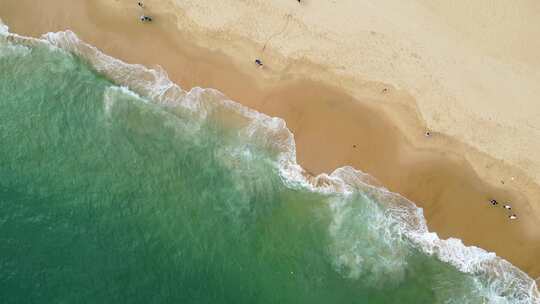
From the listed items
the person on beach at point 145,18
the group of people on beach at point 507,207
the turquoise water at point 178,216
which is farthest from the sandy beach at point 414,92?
the person on beach at point 145,18

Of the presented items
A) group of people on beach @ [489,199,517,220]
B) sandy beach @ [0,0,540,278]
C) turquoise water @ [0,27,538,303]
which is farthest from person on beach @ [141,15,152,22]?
group of people on beach @ [489,199,517,220]

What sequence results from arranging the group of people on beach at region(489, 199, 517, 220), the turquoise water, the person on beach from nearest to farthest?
1. the turquoise water
2. the group of people on beach at region(489, 199, 517, 220)
3. the person on beach

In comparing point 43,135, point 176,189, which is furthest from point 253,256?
point 43,135

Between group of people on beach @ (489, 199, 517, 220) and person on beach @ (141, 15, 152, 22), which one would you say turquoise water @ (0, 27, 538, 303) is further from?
person on beach @ (141, 15, 152, 22)

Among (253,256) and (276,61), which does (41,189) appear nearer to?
(253,256)

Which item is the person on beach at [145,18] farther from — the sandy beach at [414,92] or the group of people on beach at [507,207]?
the group of people on beach at [507,207]

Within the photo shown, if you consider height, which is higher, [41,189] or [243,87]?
[243,87]
